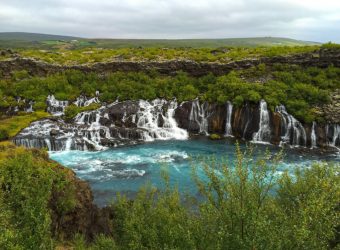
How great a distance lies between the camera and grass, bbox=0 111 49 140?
132 ft

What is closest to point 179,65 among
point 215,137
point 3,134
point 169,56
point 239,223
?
point 169,56

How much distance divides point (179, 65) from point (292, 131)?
2416cm

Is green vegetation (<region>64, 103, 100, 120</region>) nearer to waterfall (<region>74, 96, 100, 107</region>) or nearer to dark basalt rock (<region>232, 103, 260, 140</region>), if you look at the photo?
waterfall (<region>74, 96, 100, 107</region>)

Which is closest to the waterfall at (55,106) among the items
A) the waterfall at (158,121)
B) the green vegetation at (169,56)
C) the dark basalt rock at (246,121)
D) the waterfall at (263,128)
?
the waterfall at (158,121)

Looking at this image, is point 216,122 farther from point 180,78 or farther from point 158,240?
point 158,240

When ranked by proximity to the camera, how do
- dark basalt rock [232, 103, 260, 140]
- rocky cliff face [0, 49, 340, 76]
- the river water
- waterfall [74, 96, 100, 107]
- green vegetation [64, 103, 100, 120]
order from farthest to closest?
rocky cliff face [0, 49, 340, 76] < waterfall [74, 96, 100, 107] < green vegetation [64, 103, 100, 120] < dark basalt rock [232, 103, 260, 140] < the river water

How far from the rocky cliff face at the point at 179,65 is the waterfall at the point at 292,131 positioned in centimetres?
1530

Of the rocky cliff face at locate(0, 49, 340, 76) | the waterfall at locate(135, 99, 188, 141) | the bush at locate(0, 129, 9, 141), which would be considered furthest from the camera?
the rocky cliff face at locate(0, 49, 340, 76)

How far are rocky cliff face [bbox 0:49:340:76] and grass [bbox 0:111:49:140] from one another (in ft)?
53.0

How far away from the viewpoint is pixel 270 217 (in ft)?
43.4

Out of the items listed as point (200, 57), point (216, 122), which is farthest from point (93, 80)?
point (216, 122)

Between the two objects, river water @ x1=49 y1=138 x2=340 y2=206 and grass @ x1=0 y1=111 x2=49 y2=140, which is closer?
river water @ x1=49 y1=138 x2=340 y2=206

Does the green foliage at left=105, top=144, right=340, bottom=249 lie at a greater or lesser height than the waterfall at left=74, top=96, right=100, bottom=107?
greater

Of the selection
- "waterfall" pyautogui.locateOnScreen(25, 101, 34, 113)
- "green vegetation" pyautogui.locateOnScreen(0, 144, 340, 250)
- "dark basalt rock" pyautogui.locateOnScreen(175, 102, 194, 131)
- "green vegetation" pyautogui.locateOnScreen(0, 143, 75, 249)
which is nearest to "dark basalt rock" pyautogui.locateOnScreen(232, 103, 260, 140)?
"dark basalt rock" pyautogui.locateOnScreen(175, 102, 194, 131)
